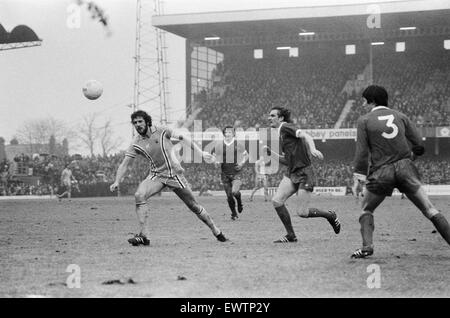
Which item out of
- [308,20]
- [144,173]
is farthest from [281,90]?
[144,173]

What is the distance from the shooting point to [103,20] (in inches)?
256

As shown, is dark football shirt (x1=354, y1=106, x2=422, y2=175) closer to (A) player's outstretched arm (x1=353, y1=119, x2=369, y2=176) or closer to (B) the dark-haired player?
(A) player's outstretched arm (x1=353, y1=119, x2=369, y2=176)

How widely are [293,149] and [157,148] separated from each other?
211cm

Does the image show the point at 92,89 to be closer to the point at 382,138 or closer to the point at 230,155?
the point at 230,155

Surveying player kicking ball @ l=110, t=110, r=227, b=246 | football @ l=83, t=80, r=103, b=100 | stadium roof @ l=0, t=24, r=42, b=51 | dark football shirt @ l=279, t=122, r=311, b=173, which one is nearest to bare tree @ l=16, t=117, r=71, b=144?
stadium roof @ l=0, t=24, r=42, b=51

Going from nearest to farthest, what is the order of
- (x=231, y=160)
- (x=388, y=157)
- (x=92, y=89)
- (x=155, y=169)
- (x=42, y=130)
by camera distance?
(x=388, y=157) → (x=155, y=169) → (x=231, y=160) → (x=92, y=89) → (x=42, y=130)

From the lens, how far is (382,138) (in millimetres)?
9086

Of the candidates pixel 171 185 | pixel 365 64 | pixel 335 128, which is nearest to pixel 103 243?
pixel 171 185

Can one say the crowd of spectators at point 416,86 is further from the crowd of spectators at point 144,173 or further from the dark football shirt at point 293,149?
the dark football shirt at point 293,149

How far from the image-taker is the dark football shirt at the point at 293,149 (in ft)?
38.5

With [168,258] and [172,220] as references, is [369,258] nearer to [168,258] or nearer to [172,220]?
[168,258]

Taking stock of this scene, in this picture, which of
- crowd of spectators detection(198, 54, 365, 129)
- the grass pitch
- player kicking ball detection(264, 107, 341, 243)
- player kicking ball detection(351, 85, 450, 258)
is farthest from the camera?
crowd of spectators detection(198, 54, 365, 129)

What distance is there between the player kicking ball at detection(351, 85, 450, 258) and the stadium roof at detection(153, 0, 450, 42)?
3812 cm

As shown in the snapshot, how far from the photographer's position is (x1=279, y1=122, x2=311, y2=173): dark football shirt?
11727 mm
